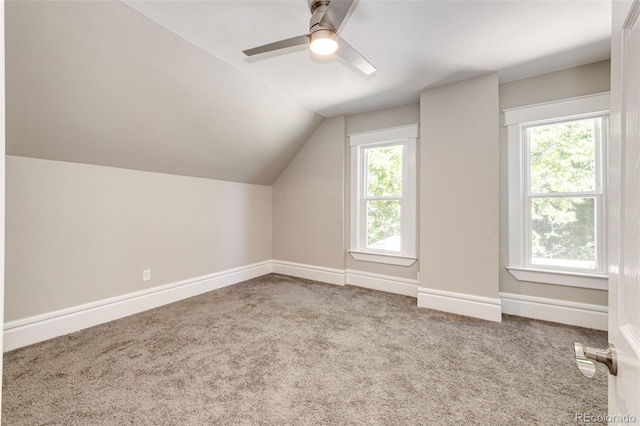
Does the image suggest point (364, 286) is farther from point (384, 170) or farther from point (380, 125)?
point (380, 125)

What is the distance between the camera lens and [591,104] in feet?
8.34

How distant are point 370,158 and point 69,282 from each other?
11.4 ft

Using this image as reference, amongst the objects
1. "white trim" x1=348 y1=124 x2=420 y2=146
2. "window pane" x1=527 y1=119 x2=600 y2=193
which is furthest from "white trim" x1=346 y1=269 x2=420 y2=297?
"white trim" x1=348 y1=124 x2=420 y2=146

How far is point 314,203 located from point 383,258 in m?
1.26

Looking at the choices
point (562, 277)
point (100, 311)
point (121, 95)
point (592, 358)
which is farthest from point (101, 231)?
point (562, 277)

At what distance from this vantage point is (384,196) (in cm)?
372

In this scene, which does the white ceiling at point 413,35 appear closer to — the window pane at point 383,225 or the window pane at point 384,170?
the window pane at point 384,170

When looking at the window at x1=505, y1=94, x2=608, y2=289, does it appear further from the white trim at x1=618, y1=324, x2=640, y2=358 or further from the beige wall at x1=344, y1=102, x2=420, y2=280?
the white trim at x1=618, y1=324, x2=640, y2=358

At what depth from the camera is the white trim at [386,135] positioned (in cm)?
342

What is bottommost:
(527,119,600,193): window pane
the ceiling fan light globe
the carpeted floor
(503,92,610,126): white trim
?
the carpeted floor

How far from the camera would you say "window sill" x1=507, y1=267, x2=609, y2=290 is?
2523mm

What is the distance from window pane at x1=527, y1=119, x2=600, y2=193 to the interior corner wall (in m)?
2.14

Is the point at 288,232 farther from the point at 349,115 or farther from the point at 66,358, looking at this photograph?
the point at 66,358

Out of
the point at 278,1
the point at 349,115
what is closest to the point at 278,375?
the point at 278,1
